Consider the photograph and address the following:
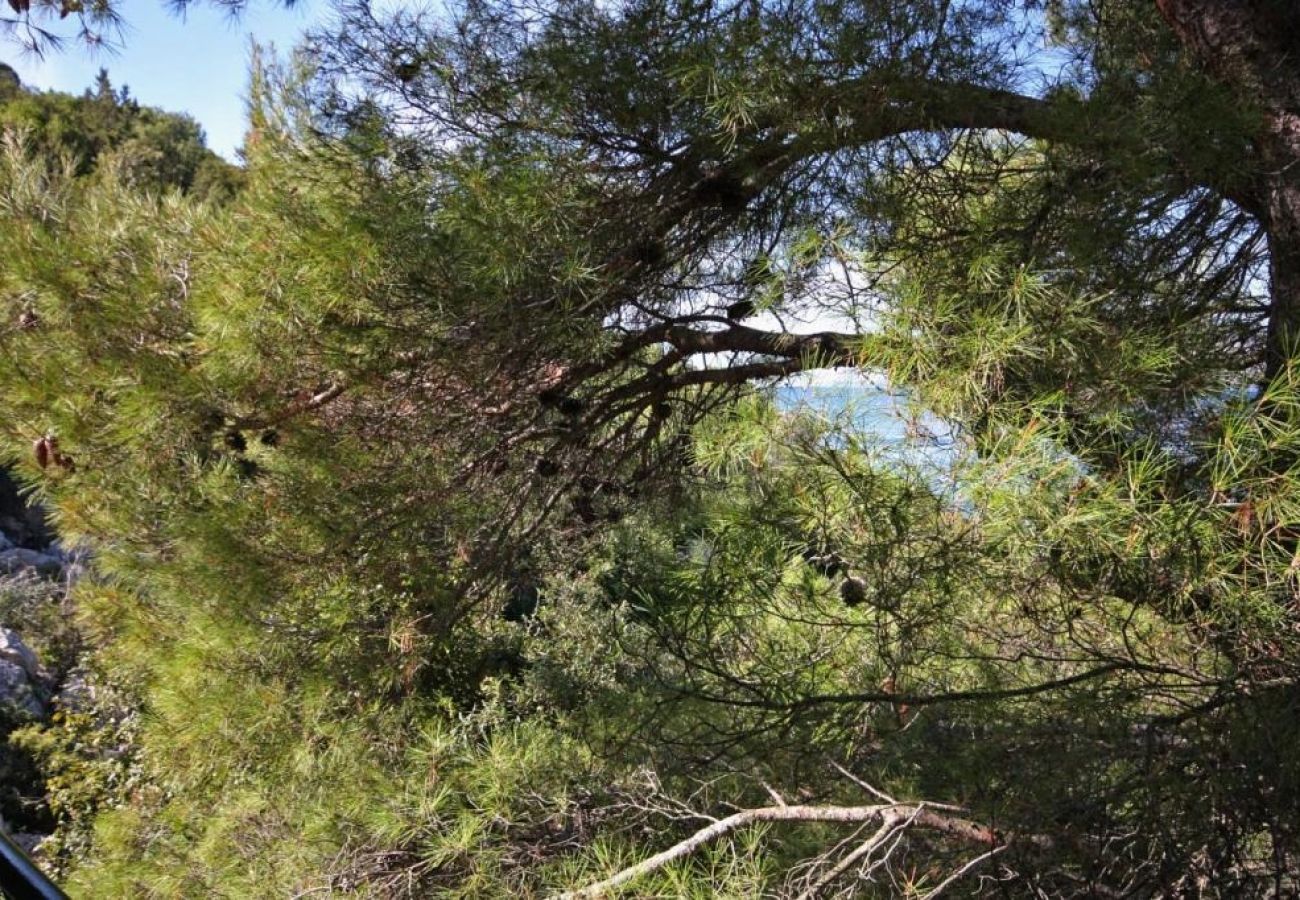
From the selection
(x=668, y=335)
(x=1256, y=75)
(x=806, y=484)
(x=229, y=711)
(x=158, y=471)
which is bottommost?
(x=229, y=711)

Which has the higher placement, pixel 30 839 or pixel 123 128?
Result: pixel 123 128

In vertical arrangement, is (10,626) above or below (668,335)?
above

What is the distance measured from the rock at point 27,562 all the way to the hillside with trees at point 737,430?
Answer: 7.06 m

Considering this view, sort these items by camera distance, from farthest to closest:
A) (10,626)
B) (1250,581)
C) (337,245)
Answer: (10,626)
(337,245)
(1250,581)

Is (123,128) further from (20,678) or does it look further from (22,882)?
(22,882)

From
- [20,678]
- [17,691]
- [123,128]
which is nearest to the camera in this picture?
[17,691]

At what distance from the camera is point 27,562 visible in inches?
341

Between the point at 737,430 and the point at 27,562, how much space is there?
29.5 feet

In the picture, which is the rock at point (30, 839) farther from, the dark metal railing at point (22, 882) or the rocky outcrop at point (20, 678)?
the dark metal railing at point (22, 882)

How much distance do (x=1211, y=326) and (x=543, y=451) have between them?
1.47 metres

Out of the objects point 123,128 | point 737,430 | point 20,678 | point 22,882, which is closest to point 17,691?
point 20,678

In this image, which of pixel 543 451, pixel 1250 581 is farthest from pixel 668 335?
pixel 1250 581

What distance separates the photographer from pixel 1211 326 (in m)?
1.93

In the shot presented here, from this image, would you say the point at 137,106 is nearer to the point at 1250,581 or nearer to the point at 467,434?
the point at 467,434
